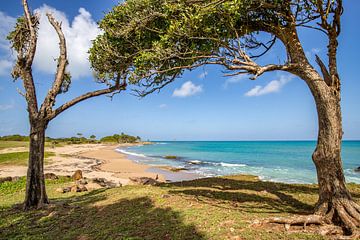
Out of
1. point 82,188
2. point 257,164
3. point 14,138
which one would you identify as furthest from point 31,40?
point 14,138

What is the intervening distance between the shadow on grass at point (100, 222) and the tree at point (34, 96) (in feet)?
3.06

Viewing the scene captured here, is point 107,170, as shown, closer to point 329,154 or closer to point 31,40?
point 31,40

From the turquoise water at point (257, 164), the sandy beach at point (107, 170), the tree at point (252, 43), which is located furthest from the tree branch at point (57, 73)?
the turquoise water at point (257, 164)

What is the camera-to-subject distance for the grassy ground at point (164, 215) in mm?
5691

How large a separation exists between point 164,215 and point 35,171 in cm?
535

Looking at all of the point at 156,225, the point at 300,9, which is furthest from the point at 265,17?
the point at 156,225

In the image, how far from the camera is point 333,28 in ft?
20.9

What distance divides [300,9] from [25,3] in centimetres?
1022

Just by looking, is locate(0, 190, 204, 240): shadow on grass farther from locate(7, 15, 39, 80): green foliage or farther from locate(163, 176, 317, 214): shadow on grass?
locate(7, 15, 39, 80): green foliage

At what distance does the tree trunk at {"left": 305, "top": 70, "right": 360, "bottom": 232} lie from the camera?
231 inches

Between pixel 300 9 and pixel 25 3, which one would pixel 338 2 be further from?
pixel 25 3

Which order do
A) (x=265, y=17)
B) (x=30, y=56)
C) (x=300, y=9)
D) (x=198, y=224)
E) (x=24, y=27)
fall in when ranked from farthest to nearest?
(x=24, y=27), (x=30, y=56), (x=265, y=17), (x=300, y=9), (x=198, y=224)

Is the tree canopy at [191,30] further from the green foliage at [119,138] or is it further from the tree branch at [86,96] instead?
the green foliage at [119,138]

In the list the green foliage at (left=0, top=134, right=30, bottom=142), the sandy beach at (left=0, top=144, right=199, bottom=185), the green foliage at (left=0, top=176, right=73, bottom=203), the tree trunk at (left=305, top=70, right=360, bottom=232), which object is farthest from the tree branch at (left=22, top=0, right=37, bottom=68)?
the green foliage at (left=0, top=134, right=30, bottom=142)
